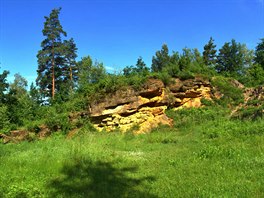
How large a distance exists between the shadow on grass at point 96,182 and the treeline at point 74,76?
12.7 m

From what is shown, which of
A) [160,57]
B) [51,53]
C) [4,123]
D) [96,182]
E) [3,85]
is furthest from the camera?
[160,57]

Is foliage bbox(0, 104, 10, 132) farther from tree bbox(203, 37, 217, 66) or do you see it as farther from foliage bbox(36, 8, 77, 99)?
tree bbox(203, 37, 217, 66)

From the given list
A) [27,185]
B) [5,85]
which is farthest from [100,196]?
[5,85]

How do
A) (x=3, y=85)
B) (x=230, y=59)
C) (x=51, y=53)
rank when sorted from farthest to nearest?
(x=230, y=59)
(x=51, y=53)
(x=3, y=85)

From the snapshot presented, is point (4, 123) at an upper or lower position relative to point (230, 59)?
lower

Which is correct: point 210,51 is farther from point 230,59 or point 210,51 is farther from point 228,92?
point 228,92

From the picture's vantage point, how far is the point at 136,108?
20.9 meters

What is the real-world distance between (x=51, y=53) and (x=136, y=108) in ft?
78.4

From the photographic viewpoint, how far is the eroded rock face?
67.9 feet

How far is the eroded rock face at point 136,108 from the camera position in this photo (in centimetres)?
2069

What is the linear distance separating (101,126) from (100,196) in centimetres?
1527

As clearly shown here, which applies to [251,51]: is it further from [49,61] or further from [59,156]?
[59,156]

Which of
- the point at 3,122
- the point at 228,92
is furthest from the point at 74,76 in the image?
the point at 228,92

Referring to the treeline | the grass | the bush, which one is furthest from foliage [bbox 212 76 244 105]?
the bush
